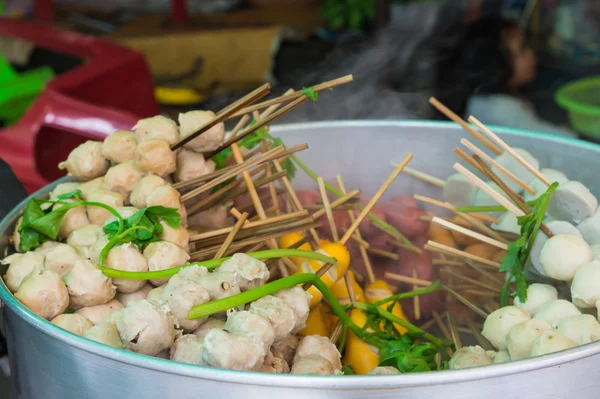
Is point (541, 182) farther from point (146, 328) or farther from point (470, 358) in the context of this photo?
point (146, 328)

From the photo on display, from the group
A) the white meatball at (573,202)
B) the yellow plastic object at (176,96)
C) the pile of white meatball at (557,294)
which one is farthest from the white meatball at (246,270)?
the yellow plastic object at (176,96)

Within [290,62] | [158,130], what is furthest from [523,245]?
[290,62]

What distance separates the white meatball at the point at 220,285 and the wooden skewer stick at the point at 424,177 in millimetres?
694

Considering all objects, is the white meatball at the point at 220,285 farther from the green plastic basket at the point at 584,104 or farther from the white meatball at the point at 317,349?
the green plastic basket at the point at 584,104

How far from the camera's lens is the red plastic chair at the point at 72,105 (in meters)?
1.88

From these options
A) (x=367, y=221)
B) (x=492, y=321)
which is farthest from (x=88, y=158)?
(x=492, y=321)

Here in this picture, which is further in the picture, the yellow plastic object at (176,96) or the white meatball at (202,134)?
the yellow plastic object at (176,96)

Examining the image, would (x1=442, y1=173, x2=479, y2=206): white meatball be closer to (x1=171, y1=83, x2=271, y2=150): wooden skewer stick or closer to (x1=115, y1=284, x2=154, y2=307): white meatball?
(x1=171, y1=83, x2=271, y2=150): wooden skewer stick

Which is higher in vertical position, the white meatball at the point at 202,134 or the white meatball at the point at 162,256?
the white meatball at the point at 202,134

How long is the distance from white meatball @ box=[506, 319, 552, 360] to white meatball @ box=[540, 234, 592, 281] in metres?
0.12

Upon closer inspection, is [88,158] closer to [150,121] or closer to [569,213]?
[150,121]

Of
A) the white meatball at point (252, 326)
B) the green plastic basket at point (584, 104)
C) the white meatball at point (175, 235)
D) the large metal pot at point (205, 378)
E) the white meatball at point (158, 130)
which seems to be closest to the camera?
the large metal pot at point (205, 378)

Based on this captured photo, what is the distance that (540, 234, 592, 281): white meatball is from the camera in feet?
3.41

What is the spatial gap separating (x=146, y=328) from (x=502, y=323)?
524mm
